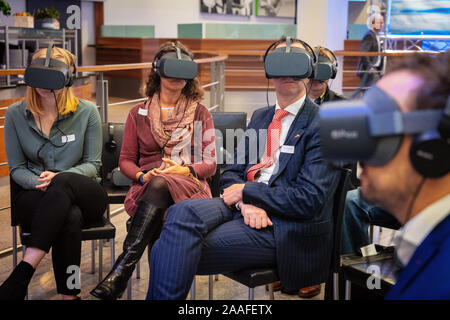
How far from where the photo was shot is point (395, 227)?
2270 millimetres

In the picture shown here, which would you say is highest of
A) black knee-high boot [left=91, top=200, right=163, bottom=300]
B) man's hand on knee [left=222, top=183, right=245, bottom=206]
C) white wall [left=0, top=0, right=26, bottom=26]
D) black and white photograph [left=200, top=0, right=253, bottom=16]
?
black and white photograph [left=200, top=0, right=253, bottom=16]

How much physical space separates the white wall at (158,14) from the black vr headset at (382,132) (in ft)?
39.7

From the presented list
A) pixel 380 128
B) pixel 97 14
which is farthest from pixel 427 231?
pixel 97 14

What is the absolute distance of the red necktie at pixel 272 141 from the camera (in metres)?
2.18

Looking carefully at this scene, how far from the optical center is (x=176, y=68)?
8.38 feet

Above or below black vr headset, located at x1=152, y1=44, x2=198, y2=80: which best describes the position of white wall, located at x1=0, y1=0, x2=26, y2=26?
above

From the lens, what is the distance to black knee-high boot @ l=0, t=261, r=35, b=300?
2021 mm

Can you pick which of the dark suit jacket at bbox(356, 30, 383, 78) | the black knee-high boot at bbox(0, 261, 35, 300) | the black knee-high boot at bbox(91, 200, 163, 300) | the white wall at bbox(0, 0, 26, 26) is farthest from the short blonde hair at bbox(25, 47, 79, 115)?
the white wall at bbox(0, 0, 26, 26)

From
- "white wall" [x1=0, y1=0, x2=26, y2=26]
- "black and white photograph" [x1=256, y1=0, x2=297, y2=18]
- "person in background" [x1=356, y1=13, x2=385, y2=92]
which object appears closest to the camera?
"person in background" [x1=356, y1=13, x2=385, y2=92]

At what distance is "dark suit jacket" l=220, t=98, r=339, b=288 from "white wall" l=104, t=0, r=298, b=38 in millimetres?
10938

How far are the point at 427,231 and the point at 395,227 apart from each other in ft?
5.12

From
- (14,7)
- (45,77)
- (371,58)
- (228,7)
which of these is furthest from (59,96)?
(228,7)

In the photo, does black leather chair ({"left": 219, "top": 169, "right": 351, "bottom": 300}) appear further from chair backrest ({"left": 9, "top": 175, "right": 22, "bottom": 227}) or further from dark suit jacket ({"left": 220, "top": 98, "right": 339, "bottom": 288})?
chair backrest ({"left": 9, "top": 175, "right": 22, "bottom": 227})

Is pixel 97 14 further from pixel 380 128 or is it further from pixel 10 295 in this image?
pixel 380 128
